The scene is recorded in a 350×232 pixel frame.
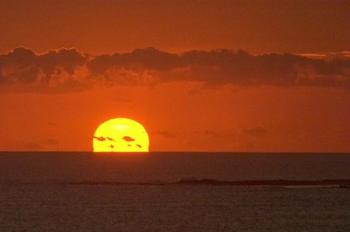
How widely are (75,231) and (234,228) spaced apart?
14225 mm

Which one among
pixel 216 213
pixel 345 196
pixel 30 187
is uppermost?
pixel 30 187

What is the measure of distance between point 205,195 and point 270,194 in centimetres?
857

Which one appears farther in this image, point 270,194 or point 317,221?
point 270,194

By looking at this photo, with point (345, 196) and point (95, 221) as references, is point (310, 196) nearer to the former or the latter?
point (345, 196)

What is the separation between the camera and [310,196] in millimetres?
125688

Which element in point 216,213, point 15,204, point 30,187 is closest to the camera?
point 216,213

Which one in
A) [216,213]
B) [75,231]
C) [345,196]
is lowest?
[75,231]

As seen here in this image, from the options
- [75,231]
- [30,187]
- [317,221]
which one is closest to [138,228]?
[75,231]

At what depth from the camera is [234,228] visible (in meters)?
87.7

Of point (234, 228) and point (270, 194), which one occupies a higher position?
point (270, 194)

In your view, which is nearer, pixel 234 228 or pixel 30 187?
pixel 234 228

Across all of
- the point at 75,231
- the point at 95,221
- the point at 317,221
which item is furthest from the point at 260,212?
the point at 75,231

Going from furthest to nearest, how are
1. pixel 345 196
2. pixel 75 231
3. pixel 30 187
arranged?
pixel 30 187, pixel 345 196, pixel 75 231

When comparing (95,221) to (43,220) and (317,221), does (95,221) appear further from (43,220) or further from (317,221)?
(317,221)
